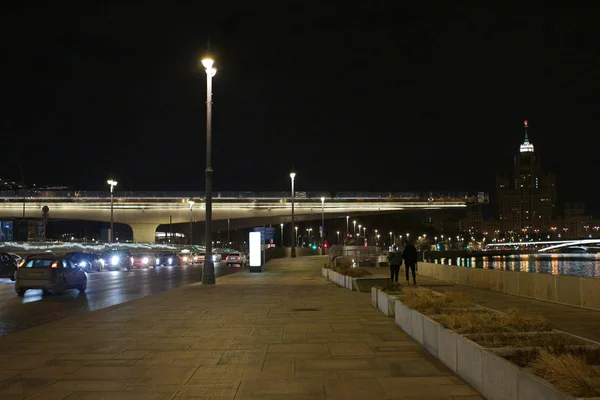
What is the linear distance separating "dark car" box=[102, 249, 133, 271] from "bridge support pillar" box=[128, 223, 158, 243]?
4920cm

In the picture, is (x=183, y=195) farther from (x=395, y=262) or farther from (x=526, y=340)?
(x=526, y=340)

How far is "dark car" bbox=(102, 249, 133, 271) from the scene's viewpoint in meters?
48.0

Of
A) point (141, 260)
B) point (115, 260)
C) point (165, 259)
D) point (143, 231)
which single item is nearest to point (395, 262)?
point (115, 260)

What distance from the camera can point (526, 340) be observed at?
285 inches

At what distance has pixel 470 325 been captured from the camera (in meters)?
7.98

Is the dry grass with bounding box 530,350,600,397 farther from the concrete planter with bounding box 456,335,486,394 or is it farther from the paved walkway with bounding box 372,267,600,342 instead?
the paved walkway with bounding box 372,267,600,342

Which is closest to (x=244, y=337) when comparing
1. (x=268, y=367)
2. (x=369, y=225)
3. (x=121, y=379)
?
(x=268, y=367)

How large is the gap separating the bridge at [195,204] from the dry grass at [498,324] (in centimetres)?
7956

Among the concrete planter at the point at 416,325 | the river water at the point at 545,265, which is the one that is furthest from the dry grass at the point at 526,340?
the river water at the point at 545,265

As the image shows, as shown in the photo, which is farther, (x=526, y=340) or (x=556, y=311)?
(x=556, y=311)

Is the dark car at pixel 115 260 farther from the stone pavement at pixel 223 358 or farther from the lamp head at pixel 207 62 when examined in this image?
the stone pavement at pixel 223 358

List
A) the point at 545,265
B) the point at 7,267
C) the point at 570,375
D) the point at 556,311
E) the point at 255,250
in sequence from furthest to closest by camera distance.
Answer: the point at 545,265 → the point at 255,250 → the point at 7,267 → the point at 556,311 → the point at 570,375

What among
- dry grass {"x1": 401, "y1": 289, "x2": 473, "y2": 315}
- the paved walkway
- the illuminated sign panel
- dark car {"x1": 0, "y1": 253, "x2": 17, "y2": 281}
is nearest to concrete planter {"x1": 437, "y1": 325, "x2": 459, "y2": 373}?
dry grass {"x1": 401, "y1": 289, "x2": 473, "y2": 315}

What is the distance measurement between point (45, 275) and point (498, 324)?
17993 millimetres
